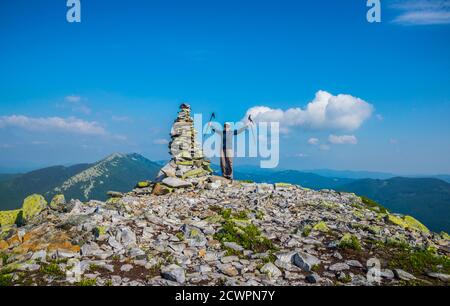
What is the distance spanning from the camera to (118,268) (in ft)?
37.8

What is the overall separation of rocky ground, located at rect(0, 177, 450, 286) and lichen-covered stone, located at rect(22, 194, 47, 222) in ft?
0.34

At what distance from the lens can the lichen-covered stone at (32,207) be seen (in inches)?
785

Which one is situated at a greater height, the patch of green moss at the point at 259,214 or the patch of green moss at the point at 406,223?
the patch of green moss at the point at 259,214

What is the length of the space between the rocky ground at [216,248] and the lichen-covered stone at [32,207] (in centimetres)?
10

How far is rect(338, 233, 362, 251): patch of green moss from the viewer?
557 inches

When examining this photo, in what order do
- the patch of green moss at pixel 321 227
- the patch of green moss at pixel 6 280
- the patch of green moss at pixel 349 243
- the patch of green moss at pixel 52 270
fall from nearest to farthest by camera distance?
the patch of green moss at pixel 6 280
the patch of green moss at pixel 52 270
the patch of green moss at pixel 349 243
the patch of green moss at pixel 321 227

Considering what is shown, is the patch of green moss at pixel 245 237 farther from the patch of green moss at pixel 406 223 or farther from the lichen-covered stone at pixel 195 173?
the lichen-covered stone at pixel 195 173

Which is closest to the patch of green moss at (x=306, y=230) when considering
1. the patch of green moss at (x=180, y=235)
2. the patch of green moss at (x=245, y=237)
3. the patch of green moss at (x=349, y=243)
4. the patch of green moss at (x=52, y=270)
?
the patch of green moss at (x=349, y=243)

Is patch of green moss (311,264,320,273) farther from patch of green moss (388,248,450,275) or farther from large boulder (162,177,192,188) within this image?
large boulder (162,177,192,188)

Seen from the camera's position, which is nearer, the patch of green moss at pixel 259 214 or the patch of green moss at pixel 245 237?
the patch of green moss at pixel 245 237

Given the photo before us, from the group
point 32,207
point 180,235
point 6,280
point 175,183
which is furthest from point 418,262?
point 32,207

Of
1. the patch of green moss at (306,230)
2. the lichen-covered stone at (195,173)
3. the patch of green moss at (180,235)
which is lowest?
the patch of green moss at (306,230)
